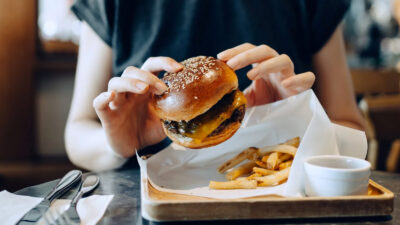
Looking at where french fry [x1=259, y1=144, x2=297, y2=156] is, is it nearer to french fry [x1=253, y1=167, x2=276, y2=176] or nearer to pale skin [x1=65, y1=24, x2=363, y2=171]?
french fry [x1=253, y1=167, x2=276, y2=176]

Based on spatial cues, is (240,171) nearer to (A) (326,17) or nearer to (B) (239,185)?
(B) (239,185)

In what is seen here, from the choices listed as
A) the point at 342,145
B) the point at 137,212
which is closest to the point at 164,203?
the point at 137,212

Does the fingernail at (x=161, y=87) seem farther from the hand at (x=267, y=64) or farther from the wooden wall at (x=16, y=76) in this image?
the wooden wall at (x=16, y=76)

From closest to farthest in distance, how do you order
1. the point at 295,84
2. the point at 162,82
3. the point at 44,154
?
the point at 162,82 → the point at 295,84 → the point at 44,154

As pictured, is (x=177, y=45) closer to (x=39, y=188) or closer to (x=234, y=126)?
(x=234, y=126)

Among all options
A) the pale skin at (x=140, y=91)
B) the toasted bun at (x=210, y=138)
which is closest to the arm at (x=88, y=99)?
the pale skin at (x=140, y=91)

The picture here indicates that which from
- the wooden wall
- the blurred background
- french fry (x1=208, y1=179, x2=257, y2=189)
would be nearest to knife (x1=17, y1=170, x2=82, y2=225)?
french fry (x1=208, y1=179, x2=257, y2=189)

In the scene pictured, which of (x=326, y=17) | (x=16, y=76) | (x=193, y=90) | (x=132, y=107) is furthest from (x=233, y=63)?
(x=16, y=76)
